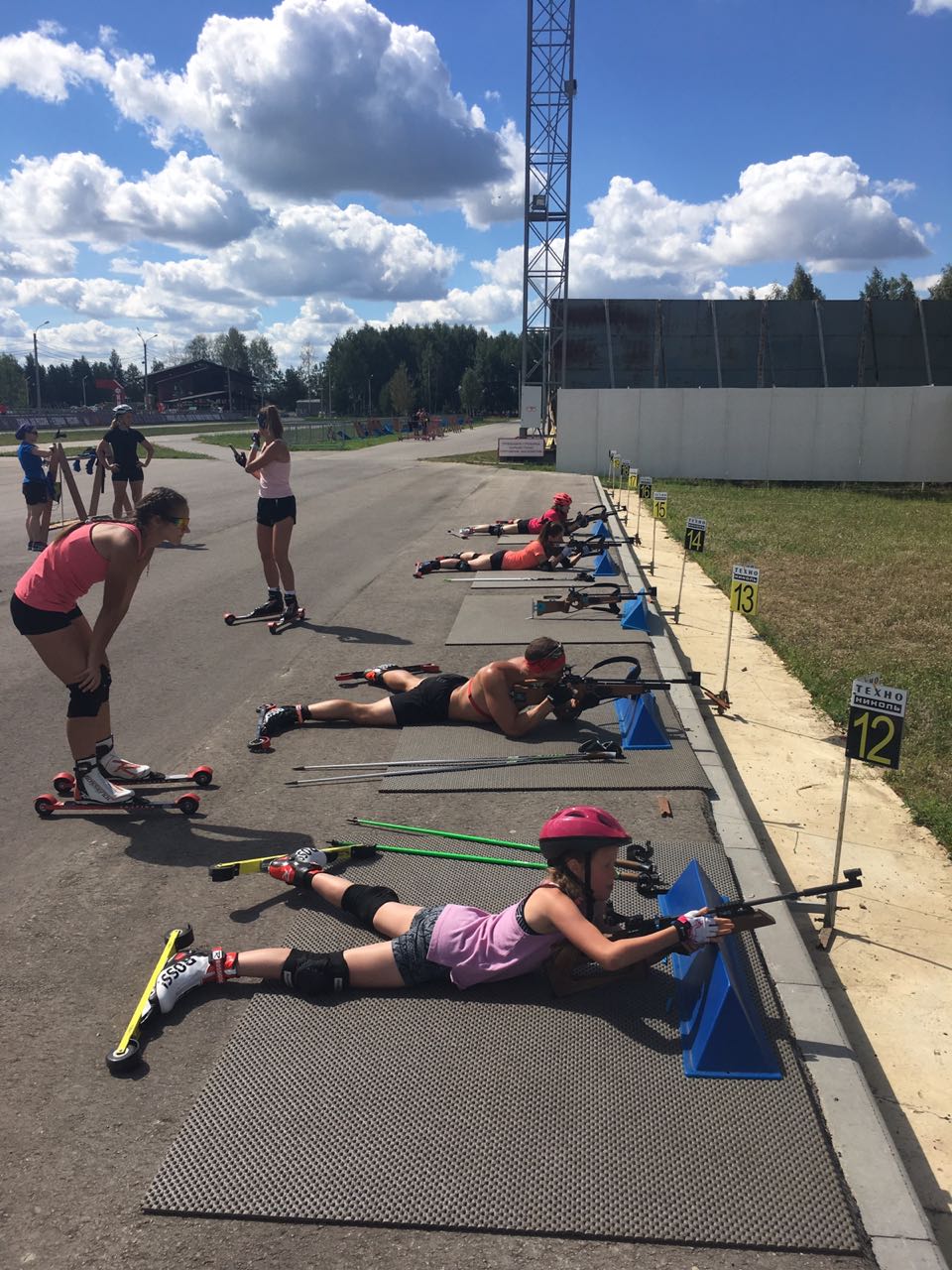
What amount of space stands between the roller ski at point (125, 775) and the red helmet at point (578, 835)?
9.55 feet

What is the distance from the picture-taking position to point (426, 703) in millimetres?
6812

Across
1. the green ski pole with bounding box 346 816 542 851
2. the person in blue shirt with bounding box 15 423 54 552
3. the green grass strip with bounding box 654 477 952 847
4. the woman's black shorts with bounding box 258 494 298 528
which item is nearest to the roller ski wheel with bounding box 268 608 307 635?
the woman's black shorts with bounding box 258 494 298 528

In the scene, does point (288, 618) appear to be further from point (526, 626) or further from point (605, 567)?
point (605, 567)

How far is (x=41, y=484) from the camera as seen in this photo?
44.9 ft

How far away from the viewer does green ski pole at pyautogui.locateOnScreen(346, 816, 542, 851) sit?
4.89 m

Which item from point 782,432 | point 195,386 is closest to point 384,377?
point 195,386

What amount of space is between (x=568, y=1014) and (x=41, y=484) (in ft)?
42.4

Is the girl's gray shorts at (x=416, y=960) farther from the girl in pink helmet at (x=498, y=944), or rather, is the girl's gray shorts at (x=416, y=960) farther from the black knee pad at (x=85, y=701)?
the black knee pad at (x=85, y=701)

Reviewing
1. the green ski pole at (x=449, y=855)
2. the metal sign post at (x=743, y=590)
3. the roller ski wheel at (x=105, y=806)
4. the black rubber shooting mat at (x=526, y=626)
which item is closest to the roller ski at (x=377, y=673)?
the black rubber shooting mat at (x=526, y=626)

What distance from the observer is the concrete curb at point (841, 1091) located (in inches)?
102

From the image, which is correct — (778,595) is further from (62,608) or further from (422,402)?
(422,402)

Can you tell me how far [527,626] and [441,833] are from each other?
509 cm

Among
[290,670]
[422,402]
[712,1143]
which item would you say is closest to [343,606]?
[290,670]

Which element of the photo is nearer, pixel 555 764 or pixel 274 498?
pixel 555 764
